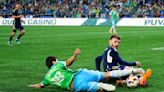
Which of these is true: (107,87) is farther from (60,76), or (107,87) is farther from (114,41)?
(114,41)

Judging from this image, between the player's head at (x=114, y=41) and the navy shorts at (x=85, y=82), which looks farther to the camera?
the player's head at (x=114, y=41)

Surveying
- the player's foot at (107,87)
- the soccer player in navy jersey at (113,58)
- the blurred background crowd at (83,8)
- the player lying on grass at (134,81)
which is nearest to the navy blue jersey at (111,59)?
the soccer player in navy jersey at (113,58)

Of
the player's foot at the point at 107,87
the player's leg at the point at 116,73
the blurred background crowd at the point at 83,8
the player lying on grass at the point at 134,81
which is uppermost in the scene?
the player's leg at the point at 116,73

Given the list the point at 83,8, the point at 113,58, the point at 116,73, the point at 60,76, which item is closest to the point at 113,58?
the point at 113,58

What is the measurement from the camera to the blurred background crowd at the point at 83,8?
159ft

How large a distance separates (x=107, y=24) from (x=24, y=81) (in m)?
36.3

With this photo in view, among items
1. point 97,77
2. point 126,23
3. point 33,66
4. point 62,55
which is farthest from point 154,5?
point 97,77

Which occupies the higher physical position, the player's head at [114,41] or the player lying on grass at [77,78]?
the player's head at [114,41]

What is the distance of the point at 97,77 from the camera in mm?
10195

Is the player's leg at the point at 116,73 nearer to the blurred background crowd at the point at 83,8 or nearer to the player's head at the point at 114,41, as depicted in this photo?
the player's head at the point at 114,41

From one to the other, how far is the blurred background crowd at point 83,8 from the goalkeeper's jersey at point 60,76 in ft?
124

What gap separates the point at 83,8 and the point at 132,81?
42.2m

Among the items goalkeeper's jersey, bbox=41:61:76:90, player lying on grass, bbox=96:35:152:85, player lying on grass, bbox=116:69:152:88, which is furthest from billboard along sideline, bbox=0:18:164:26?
goalkeeper's jersey, bbox=41:61:76:90

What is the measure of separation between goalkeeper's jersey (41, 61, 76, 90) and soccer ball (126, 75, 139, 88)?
4.58 feet
